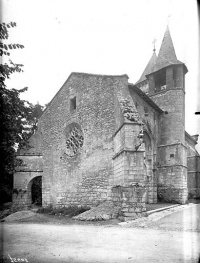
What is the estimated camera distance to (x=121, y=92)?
1201 centimetres

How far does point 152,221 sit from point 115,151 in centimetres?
365

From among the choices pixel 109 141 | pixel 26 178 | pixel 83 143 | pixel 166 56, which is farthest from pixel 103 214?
pixel 166 56

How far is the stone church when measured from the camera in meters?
10.6

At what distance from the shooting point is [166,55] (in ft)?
62.8

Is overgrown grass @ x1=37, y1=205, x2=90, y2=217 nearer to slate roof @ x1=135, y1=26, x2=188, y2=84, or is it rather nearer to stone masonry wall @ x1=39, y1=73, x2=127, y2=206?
stone masonry wall @ x1=39, y1=73, x2=127, y2=206

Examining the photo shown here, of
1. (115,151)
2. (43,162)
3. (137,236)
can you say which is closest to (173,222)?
(137,236)

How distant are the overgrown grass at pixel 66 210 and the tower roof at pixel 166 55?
38.9ft

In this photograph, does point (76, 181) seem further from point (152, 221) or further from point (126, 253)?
point (126, 253)

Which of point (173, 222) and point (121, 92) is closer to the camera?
point (173, 222)

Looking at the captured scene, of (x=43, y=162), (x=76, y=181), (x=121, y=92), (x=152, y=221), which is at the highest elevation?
(x=121, y=92)

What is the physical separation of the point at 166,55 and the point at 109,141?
1070 cm

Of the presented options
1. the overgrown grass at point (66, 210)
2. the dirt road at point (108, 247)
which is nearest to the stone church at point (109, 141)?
the overgrown grass at point (66, 210)

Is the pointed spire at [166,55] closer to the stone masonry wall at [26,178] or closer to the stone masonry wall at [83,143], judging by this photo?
the stone masonry wall at [83,143]

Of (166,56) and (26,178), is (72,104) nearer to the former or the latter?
(26,178)
